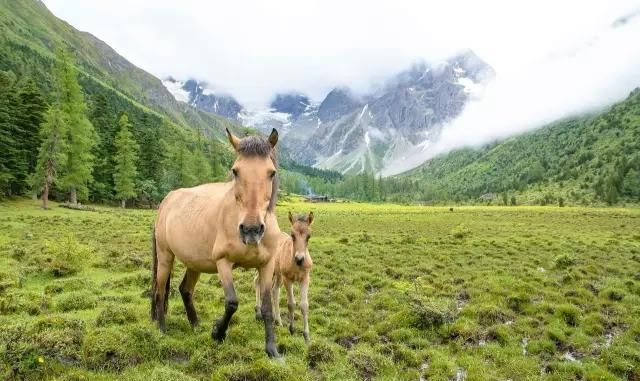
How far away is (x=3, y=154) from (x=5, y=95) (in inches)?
331

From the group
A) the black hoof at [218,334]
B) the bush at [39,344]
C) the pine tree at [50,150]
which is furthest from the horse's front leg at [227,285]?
the pine tree at [50,150]

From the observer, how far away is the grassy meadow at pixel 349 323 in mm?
7996

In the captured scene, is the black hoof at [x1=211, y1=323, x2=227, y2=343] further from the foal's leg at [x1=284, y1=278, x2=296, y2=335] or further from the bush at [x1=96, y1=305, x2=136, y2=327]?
the bush at [x1=96, y1=305, x2=136, y2=327]

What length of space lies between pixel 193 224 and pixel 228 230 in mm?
1581

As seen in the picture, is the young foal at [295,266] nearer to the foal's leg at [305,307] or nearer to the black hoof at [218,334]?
the foal's leg at [305,307]

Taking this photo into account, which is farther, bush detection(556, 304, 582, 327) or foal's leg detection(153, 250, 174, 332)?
bush detection(556, 304, 582, 327)

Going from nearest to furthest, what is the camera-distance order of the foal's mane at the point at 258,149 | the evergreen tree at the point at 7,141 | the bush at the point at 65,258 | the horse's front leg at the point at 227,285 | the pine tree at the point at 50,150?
the foal's mane at the point at 258,149, the horse's front leg at the point at 227,285, the bush at the point at 65,258, the pine tree at the point at 50,150, the evergreen tree at the point at 7,141

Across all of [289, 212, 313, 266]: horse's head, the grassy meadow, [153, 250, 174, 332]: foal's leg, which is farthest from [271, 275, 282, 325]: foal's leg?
[153, 250, 174, 332]: foal's leg

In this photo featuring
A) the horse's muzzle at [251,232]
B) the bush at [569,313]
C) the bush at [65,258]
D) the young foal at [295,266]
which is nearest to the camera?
the horse's muzzle at [251,232]

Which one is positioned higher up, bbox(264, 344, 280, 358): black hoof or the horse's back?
the horse's back

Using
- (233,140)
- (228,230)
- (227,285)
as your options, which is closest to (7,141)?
(233,140)

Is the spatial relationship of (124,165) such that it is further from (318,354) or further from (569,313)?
(569,313)

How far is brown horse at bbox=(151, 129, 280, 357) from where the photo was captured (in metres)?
7.32

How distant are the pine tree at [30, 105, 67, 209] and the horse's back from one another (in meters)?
44.1
